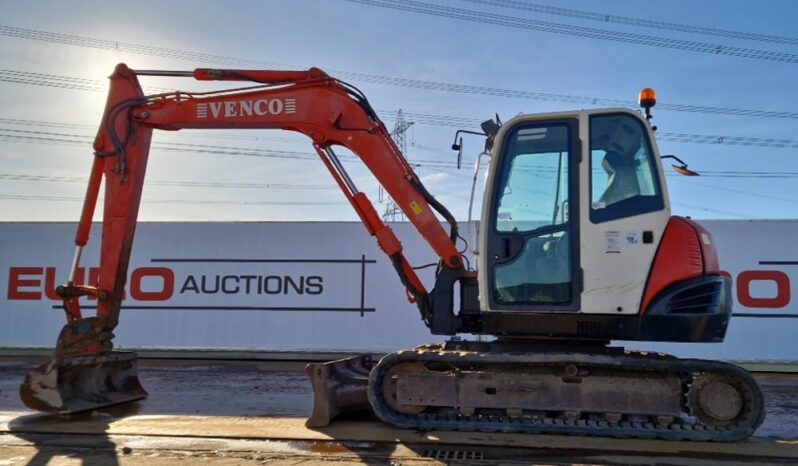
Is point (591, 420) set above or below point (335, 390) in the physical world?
below

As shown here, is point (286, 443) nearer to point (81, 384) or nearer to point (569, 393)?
point (569, 393)

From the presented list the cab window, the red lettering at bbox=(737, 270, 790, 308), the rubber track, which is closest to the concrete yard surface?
the rubber track

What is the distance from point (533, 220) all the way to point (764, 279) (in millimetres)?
8026

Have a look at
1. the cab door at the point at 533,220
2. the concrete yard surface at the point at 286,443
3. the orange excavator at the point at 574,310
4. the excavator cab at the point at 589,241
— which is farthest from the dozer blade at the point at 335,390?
the cab door at the point at 533,220

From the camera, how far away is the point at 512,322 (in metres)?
5.77

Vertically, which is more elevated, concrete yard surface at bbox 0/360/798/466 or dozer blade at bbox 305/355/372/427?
dozer blade at bbox 305/355/372/427

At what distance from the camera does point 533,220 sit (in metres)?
5.74

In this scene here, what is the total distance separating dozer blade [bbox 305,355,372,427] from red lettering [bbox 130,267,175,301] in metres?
7.01

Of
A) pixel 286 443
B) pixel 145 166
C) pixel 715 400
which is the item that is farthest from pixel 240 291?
pixel 715 400

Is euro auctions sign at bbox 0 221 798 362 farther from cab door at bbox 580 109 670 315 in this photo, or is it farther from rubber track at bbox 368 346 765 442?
cab door at bbox 580 109 670 315

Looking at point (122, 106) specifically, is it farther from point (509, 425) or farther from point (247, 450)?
point (509, 425)

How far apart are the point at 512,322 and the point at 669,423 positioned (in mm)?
1508

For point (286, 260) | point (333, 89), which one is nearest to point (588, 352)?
point (333, 89)

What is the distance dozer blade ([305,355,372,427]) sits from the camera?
6148 mm
